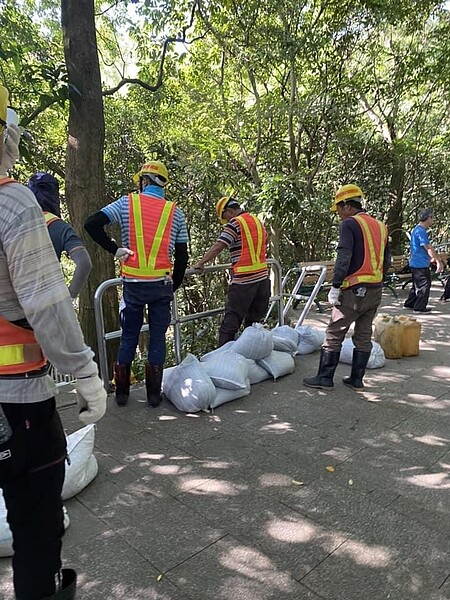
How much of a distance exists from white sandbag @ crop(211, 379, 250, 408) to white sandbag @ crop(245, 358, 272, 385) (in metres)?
0.27

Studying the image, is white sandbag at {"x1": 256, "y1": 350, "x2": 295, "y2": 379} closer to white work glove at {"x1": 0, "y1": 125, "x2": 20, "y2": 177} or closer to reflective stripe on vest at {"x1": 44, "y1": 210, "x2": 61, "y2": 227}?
reflective stripe on vest at {"x1": 44, "y1": 210, "x2": 61, "y2": 227}

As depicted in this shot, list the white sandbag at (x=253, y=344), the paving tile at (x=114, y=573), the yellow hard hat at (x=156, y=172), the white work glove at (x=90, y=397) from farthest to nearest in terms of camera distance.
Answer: the white sandbag at (x=253, y=344)
the yellow hard hat at (x=156, y=172)
the paving tile at (x=114, y=573)
the white work glove at (x=90, y=397)

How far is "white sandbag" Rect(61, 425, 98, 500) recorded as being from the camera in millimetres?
2537

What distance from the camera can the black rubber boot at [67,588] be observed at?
152 centimetres

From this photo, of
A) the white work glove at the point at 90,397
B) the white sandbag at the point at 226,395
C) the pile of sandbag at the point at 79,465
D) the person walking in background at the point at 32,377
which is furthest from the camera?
the white sandbag at the point at 226,395

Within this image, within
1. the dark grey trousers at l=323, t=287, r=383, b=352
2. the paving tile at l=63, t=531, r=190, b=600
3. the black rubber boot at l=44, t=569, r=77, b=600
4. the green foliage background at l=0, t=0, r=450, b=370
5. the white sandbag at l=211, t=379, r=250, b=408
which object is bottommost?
the paving tile at l=63, t=531, r=190, b=600

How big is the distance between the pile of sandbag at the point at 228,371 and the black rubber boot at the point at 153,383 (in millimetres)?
92

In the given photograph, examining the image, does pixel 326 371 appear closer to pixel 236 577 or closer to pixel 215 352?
pixel 215 352

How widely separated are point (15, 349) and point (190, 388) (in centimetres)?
242

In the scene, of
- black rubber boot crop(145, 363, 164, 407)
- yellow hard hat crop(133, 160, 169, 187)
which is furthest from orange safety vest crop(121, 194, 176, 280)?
black rubber boot crop(145, 363, 164, 407)

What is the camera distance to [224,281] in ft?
26.7

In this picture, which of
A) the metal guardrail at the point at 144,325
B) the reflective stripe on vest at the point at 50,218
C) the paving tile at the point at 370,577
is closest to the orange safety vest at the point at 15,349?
the paving tile at the point at 370,577

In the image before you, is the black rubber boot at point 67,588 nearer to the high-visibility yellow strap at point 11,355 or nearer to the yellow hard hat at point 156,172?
the high-visibility yellow strap at point 11,355

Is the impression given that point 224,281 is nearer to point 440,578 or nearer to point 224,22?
point 224,22
